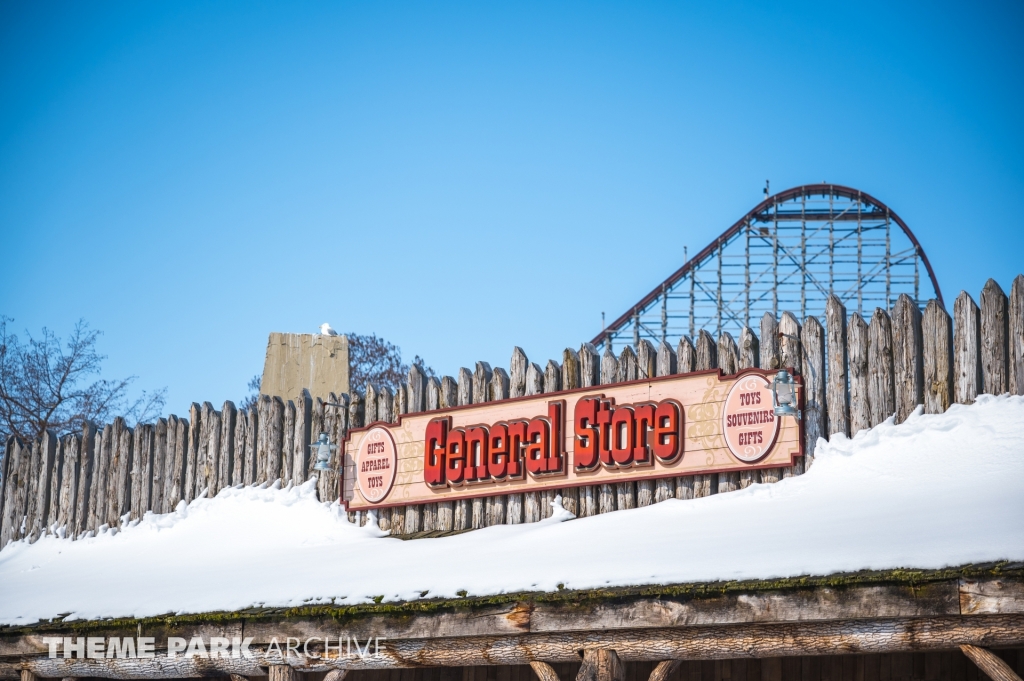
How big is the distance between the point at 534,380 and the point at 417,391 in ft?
4.36

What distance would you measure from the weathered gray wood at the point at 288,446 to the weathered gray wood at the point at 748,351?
4855 mm

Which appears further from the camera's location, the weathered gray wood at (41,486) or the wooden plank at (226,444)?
the weathered gray wood at (41,486)

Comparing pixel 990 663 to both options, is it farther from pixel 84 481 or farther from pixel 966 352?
pixel 84 481

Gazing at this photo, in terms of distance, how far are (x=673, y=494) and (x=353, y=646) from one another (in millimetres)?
2671

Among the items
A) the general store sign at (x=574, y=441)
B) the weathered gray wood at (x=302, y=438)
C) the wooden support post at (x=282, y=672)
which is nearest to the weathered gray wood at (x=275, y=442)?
the weathered gray wood at (x=302, y=438)

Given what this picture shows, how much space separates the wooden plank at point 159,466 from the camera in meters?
12.5

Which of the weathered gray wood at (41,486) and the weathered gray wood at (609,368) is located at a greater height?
the weathered gray wood at (609,368)

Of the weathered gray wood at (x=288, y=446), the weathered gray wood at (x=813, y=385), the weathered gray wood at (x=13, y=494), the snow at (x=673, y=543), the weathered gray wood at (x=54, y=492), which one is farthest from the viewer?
the weathered gray wood at (x=13, y=494)

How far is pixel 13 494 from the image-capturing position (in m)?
13.7

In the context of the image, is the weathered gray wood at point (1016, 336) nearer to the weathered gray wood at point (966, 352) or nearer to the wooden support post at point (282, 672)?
the weathered gray wood at point (966, 352)

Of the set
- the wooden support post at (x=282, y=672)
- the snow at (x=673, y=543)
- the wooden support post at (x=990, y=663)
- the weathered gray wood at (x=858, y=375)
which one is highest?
the weathered gray wood at (x=858, y=375)

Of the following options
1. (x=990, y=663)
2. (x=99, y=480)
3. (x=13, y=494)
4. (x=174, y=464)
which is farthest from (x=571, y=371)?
(x=13, y=494)

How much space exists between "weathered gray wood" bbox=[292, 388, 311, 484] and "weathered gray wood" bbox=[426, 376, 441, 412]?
1.53 m

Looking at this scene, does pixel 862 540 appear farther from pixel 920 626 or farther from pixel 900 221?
pixel 900 221
